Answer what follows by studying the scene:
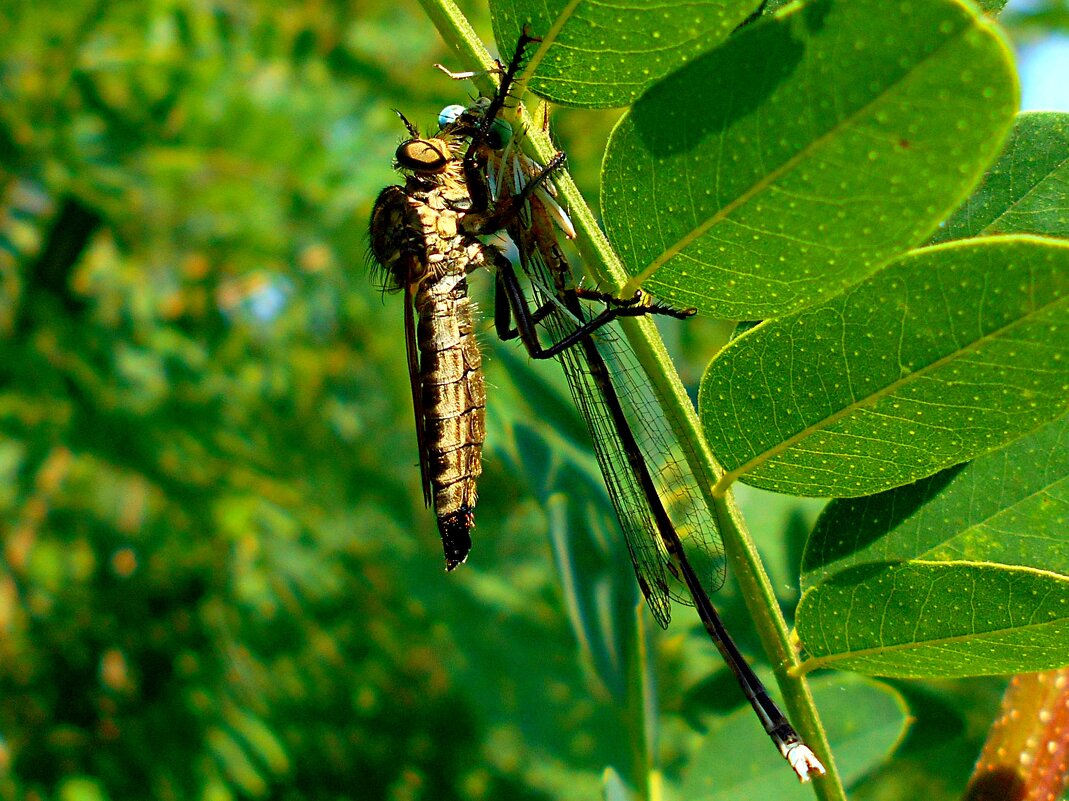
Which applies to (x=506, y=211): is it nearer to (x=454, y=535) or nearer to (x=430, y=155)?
(x=430, y=155)

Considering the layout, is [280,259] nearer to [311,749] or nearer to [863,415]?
[311,749]

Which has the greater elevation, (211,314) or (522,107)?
(211,314)

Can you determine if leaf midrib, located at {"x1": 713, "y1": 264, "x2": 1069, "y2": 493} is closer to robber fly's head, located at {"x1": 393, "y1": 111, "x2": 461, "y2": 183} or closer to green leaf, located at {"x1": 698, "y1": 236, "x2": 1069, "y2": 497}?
green leaf, located at {"x1": 698, "y1": 236, "x2": 1069, "y2": 497}

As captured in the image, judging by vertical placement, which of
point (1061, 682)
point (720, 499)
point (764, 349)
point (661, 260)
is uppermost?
point (661, 260)

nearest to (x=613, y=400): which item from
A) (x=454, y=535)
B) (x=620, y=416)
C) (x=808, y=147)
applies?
(x=620, y=416)

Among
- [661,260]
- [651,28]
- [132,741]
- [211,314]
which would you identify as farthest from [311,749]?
[651,28]

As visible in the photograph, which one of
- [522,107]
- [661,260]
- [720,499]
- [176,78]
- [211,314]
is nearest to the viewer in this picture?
[661,260]

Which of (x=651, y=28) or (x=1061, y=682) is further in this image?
(x=1061, y=682)

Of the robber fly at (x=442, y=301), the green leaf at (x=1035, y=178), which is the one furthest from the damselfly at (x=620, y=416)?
the green leaf at (x=1035, y=178)
